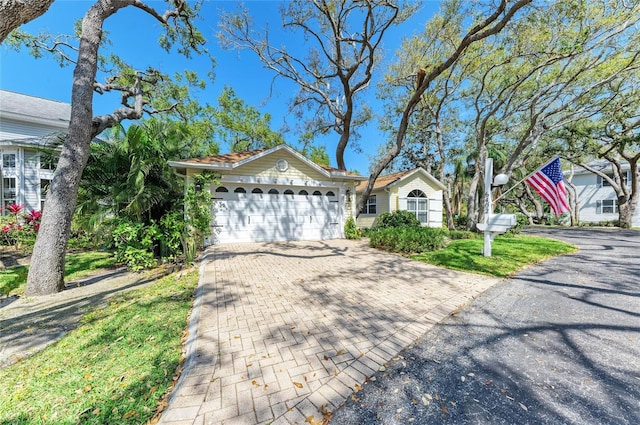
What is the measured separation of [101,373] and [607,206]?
3338 centimetres

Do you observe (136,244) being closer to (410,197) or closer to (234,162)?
(234,162)

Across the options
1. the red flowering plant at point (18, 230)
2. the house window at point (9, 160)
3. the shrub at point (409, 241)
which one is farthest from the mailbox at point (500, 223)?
the house window at point (9, 160)

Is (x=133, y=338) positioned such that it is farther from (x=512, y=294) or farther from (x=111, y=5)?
(x=111, y=5)

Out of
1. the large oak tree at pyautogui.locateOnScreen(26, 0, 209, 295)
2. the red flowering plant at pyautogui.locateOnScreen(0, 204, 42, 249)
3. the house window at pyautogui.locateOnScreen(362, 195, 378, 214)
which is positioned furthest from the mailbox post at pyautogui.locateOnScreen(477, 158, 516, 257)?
the red flowering plant at pyautogui.locateOnScreen(0, 204, 42, 249)

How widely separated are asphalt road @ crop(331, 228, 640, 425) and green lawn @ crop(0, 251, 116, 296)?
730 centimetres

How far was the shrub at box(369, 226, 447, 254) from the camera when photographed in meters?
8.27

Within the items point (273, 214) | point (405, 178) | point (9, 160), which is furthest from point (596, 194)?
point (9, 160)

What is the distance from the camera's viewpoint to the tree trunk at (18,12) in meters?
1.88

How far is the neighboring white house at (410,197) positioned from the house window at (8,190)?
17.6 meters

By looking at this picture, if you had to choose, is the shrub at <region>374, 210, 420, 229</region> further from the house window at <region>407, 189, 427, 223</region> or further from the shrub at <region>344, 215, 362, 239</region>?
the shrub at <region>344, 215, 362, 239</region>

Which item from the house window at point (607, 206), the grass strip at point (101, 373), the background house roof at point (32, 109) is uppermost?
the background house roof at point (32, 109)

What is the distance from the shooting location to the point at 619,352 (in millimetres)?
2686

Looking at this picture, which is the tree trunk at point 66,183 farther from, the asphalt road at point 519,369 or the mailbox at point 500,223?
the mailbox at point 500,223

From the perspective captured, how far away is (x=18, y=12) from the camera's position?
1968mm
